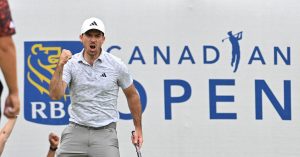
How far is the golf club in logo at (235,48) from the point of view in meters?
6.06

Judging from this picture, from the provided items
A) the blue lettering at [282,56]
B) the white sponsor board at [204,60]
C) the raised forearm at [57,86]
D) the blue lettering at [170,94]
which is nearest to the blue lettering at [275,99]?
the white sponsor board at [204,60]

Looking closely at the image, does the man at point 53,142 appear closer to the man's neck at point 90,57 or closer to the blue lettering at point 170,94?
the man's neck at point 90,57

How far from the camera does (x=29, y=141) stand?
6227 mm

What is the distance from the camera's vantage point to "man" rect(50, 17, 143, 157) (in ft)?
17.9

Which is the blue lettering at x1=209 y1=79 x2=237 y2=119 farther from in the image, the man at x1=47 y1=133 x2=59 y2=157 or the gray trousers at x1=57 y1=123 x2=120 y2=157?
the man at x1=47 y1=133 x2=59 y2=157

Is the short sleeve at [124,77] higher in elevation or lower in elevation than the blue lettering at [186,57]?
lower

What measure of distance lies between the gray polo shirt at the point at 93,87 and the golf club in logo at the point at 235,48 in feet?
3.07

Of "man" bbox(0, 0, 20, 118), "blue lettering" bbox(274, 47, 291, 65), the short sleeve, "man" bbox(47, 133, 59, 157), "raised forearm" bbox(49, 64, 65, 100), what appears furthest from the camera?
"blue lettering" bbox(274, 47, 291, 65)

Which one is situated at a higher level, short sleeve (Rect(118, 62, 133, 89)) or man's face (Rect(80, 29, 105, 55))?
man's face (Rect(80, 29, 105, 55))

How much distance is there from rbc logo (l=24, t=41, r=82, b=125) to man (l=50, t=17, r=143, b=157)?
2.18 ft

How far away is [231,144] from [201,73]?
57cm

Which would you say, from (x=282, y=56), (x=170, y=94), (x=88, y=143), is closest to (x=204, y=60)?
(x=170, y=94)

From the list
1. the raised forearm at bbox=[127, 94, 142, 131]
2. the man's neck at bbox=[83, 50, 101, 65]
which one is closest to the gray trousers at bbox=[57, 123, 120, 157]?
the raised forearm at bbox=[127, 94, 142, 131]

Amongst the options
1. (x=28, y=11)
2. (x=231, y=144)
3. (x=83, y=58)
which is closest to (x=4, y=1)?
(x=83, y=58)
